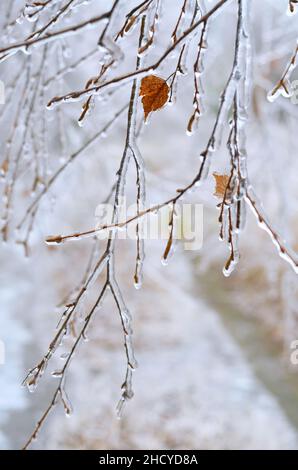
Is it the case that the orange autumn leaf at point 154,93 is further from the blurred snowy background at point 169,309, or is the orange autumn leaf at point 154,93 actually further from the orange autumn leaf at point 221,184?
the blurred snowy background at point 169,309

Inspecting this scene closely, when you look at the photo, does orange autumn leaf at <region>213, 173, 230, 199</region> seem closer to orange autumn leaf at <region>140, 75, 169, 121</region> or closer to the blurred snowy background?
orange autumn leaf at <region>140, 75, 169, 121</region>

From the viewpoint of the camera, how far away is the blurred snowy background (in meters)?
4.48

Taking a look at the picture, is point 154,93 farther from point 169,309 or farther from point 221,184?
point 169,309

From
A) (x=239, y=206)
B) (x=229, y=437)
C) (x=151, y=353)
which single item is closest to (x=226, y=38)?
(x=151, y=353)

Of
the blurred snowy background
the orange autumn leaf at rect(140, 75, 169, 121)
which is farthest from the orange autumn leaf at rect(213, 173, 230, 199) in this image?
the blurred snowy background

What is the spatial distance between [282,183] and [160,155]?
189 inches

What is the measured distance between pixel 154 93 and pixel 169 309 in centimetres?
544

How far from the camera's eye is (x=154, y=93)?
4.37 ft

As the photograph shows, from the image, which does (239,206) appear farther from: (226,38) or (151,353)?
(226,38)

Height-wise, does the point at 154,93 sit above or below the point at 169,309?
above

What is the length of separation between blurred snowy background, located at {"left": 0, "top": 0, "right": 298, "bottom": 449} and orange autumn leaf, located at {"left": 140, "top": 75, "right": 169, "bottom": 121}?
1084 millimetres

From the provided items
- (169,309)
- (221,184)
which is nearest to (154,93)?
(221,184)

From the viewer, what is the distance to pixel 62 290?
7008 millimetres

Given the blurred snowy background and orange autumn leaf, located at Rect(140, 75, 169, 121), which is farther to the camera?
the blurred snowy background
